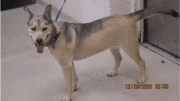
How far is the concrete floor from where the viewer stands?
2.95 m

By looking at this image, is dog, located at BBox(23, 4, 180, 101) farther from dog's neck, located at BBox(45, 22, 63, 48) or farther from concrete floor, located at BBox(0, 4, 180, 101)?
concrete floor, located at BBox(0, 4, 180, 101)

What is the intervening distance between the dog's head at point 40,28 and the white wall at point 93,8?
6.52ft

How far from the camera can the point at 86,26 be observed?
9.00ft

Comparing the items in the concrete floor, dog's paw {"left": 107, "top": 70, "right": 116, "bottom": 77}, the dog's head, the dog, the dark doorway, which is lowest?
the concrete floor

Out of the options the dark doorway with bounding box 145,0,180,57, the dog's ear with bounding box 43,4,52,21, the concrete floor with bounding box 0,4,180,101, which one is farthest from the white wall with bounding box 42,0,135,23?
the dog's ear with bounding box 43,4,52,21

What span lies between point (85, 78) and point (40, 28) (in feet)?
4.45

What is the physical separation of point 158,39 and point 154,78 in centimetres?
107

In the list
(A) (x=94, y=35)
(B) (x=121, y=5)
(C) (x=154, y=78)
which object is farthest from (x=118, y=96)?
(B) (x=121, y=5)

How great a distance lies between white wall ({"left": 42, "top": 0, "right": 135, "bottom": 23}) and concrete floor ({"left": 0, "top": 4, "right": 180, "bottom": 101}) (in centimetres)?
87

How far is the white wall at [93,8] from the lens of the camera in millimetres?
4102

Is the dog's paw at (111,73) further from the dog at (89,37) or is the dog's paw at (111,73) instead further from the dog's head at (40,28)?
the dog's head at (40,28)

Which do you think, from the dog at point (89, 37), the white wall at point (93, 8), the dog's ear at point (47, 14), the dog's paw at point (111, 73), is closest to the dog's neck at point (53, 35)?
the dog at point (89, 37)

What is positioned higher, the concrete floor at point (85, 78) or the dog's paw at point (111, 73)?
the dog's paw at point (111, 73)

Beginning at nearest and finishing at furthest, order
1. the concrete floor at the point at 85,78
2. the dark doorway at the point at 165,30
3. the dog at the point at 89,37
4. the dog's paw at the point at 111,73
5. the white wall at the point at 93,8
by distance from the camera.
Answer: the dog at the point at 89,37 → the concrete floor at the point at 85,78 → the dog's paw at the point at 111,73 → the dark doorway at the point at 165,30 → the white wall at the point at 93,8
